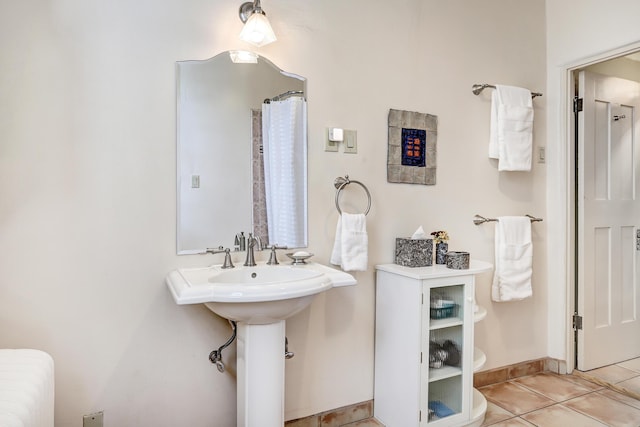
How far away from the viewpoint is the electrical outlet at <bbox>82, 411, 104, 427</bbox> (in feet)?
4.86

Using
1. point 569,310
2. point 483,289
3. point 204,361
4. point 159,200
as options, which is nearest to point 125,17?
point 159,200

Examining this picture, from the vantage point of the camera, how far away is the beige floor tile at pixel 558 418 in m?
1.97

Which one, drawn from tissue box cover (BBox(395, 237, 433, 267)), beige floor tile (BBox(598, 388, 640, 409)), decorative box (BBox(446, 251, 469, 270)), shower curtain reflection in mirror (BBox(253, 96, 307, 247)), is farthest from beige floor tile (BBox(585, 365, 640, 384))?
shower curtain reflection in mirror (BBox(253, 96, 307, 247))

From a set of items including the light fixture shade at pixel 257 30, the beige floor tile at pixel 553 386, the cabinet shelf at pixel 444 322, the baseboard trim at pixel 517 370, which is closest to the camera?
the light fixture shade at pixel 257 30

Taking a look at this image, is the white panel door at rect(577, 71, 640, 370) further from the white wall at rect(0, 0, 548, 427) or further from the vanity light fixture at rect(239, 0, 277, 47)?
the vanity light fixture at rect(239, 0, 277, 47)

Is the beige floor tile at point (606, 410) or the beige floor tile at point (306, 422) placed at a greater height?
the beige floor tile at point (306, 422)

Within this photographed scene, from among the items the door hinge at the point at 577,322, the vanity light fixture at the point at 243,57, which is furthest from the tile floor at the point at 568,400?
the vanity light fixture at the point at 243,57

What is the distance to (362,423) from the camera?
199cm

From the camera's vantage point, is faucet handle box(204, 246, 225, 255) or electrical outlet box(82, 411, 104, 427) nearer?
electrical outlet box(82, 411, 104, 427)

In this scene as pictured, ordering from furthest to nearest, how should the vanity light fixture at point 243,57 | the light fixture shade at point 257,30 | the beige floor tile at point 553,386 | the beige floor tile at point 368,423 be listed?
the beige floor tile at point 553,386 → the beige floor tile at point 368,423 → the vanity light fixture at point 243,57 → the light fixture shade at point 257,30

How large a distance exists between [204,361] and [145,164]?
2.88 ft

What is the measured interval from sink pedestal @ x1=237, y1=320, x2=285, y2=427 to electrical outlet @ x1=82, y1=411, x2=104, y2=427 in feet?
1.82

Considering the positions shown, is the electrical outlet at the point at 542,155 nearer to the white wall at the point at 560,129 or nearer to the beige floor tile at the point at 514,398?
the white wall at the point at 560,129

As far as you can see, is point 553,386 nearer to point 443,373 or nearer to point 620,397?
point 620,397
